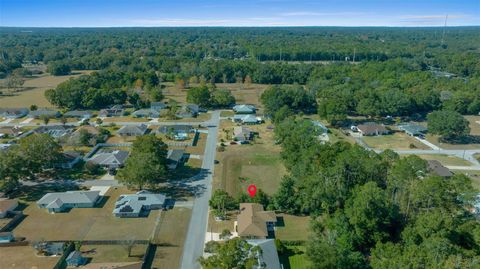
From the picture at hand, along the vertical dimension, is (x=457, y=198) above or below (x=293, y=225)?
above

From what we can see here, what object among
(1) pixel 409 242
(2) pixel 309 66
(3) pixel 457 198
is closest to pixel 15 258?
(1) pixel 409 242

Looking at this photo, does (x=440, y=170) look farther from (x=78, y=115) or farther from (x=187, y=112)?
(x=78, y=115)

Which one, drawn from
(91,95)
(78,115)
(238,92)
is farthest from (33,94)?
(238,92)

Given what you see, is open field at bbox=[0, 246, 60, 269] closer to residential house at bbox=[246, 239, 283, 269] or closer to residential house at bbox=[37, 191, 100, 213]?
residential house at bbox=[37, 191, 100, 213]

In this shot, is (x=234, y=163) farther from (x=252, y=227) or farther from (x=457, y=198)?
(x=457, y=198)

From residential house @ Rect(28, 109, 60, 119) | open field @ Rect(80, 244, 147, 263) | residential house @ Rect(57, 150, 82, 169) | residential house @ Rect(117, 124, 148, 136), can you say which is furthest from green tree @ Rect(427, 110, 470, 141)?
residential house @ Rect(28, 109, 60, 119)

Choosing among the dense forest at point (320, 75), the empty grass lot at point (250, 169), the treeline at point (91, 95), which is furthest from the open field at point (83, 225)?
the treeline at point (91, 95)
